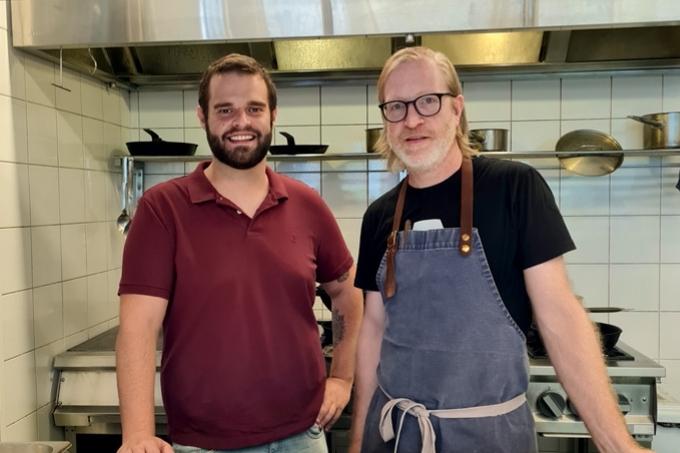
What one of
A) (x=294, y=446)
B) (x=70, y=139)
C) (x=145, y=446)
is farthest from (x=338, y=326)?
(x=70, y=139)

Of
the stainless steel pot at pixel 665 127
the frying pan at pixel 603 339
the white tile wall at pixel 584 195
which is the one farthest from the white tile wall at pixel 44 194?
the stainless steel pot at pixel 665 127

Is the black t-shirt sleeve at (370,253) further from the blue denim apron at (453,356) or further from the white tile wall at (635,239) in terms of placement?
the white tile wall at (635,239)

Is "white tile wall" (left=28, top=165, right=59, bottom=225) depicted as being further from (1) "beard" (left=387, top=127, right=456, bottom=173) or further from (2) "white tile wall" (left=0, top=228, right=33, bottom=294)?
(1) "beard" (left=387, top=127, right=456, bottom=173)

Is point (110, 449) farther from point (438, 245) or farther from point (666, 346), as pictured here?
point (666, 346)

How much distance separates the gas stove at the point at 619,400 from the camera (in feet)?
5.40

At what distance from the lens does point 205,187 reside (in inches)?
51.7

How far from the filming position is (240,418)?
124 centimetres

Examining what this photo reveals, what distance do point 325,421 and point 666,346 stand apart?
1407 millimetres

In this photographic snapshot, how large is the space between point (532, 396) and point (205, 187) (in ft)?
3.47

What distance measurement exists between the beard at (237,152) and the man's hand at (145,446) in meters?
0.57

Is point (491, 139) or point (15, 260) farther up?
point (491, 139)

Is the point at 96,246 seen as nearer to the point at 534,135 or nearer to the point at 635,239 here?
the point at 534,135

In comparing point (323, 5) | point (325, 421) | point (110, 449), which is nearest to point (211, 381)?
point (325, 421)

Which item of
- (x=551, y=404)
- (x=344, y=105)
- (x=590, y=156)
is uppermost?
(x=344, y=105)
